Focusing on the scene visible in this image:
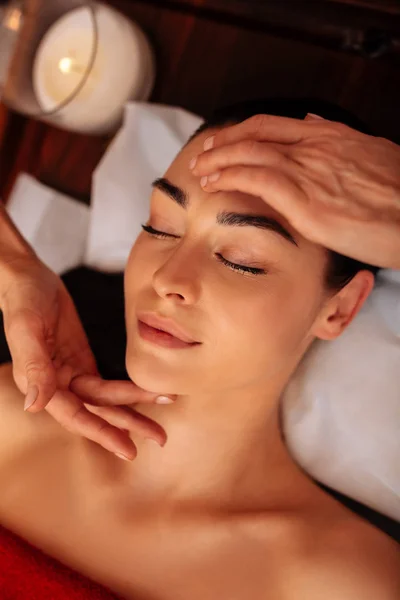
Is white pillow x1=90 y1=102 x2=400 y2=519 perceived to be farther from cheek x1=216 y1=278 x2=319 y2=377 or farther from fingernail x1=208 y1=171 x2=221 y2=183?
fingernail x1=208 y1=171 x2=221 y2=183

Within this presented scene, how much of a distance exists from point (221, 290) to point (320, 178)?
8.4 inches

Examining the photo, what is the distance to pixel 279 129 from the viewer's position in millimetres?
822

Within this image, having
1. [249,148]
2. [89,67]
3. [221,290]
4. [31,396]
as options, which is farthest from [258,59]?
[31,396]

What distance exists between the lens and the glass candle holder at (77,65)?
4.17 ft

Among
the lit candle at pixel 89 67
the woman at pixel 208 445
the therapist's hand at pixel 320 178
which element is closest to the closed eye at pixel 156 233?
the woman at pixel 208 445

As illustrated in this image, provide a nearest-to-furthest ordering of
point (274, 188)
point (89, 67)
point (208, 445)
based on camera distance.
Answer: point (274, 188), point (208, 445), point (89, 67)

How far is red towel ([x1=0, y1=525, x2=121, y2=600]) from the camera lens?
2.86 ft

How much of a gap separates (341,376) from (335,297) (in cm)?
23

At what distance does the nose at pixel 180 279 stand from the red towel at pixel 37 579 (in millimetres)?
472

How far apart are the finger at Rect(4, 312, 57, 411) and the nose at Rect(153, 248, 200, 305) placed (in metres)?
0.21

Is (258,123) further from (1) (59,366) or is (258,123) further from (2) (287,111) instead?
(1) (59,366)

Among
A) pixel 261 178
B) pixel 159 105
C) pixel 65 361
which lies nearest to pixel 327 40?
pixel 159 105

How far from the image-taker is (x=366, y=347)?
108 cm

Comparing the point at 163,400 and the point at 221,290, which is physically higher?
the point at 221,290
